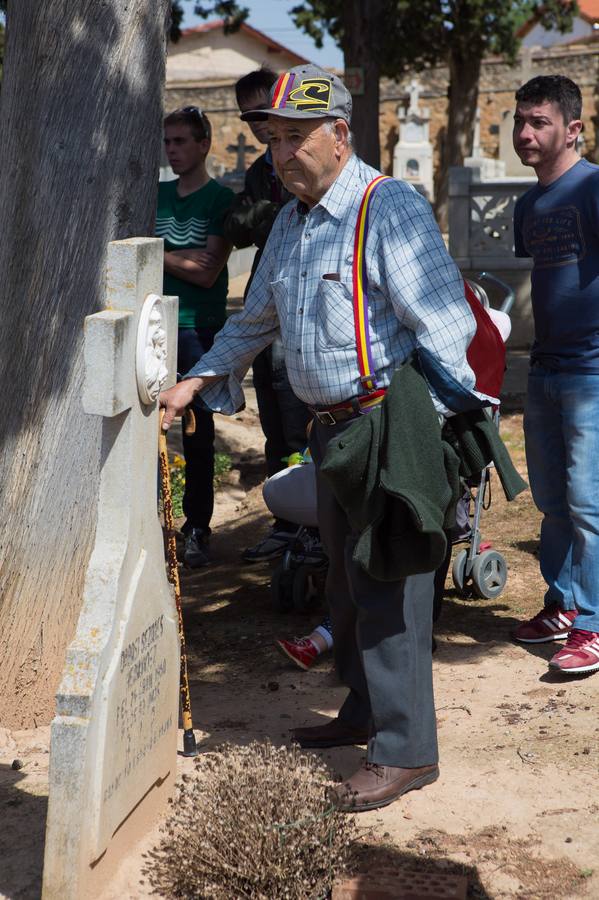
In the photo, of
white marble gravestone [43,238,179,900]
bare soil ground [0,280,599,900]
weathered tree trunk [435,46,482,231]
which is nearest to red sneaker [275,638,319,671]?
bare soil ground [0,280,599,900]

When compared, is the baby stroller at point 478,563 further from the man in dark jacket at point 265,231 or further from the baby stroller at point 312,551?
the man in dark jacket at point 265,231

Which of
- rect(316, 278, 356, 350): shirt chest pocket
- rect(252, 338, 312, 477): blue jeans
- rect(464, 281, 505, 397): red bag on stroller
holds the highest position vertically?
rect(316, 278, 356, 350): shirt chest pocket

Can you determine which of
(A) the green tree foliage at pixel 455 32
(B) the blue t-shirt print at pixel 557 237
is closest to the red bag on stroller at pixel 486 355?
(B) the blue t-shirt print at pixel 557 237

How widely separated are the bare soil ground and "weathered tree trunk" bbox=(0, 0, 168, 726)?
0.44 m

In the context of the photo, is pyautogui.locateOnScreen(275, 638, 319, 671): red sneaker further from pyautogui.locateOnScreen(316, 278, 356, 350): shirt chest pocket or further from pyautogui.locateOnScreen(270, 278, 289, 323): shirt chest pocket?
pyautogui.locateOnScreen(316, 278, 356, 350): shirt chest pocket

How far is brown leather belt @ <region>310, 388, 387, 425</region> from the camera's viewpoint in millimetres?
3449

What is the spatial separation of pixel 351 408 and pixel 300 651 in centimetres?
154

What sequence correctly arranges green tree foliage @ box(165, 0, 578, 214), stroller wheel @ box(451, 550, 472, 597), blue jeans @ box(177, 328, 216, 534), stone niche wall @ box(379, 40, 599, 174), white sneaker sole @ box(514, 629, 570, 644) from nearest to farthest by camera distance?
white sneaker sole @ box(514, 629, 570, 644) < stroller wheel @ box(451, 550, 472, 597) < blue jeans @ box(177, 328, 216, 534) < green tree foliage @ box(165, 0, 578, 214) < stone niche wall @ box(379, 40, 599, 174)

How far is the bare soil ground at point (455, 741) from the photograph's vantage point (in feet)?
10.6

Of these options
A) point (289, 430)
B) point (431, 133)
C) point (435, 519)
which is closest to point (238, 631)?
point (289, 430)

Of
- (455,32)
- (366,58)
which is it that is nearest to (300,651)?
(366,58)

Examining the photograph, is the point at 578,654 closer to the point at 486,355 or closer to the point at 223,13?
the point at 486,355

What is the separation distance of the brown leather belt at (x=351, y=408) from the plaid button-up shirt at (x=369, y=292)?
0.8 inches

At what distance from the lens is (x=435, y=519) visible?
329cm
